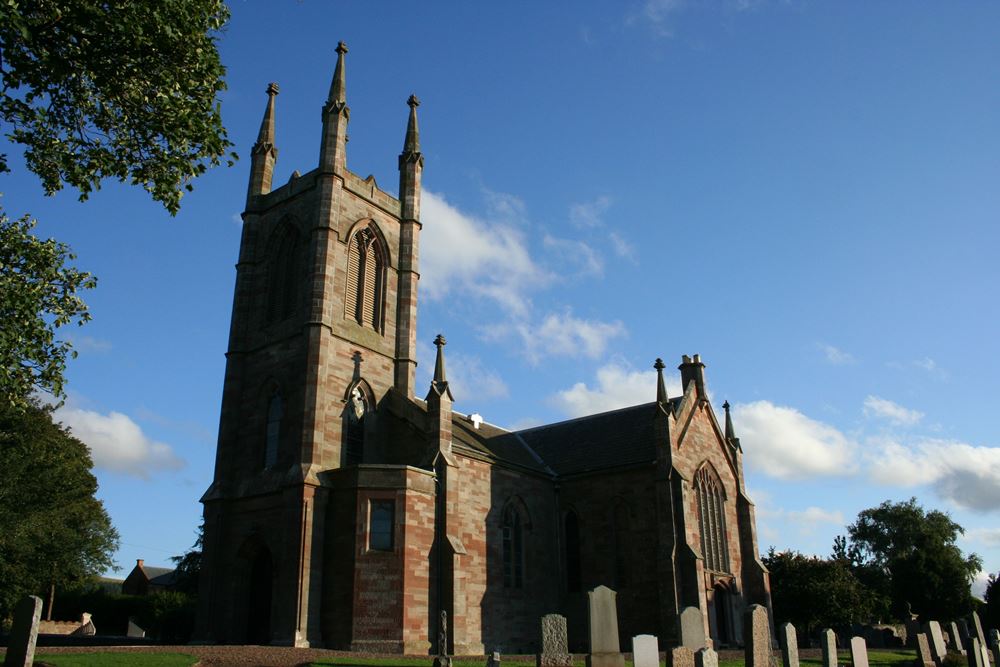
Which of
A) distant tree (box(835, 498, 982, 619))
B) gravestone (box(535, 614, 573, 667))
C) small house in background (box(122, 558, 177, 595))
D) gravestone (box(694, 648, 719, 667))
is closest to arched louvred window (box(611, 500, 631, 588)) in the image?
gravestone (box(535, 614, 573, 667))

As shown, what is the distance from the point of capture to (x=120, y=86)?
44.0ft

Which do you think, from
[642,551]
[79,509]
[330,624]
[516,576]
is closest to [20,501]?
[79,509]

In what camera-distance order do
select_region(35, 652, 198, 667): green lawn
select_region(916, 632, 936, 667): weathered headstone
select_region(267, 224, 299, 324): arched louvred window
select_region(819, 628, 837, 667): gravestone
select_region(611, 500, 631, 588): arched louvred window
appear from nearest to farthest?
select_region(35, 652, 198, 667): green lawn < select_region(819, 628, 837, 667): gravestone < select_region(916, 632, 936, 667): weathered headstone < select_region(611, 500, 631, 588): arched louvred window < select_region(267, 224, 299, 324): arched louvred window

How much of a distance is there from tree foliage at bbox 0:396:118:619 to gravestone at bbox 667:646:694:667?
94.1 ft

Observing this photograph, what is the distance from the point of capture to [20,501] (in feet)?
119

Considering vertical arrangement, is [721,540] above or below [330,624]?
above

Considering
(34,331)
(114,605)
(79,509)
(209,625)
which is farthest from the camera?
(114,605)

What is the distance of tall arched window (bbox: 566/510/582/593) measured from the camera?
35281 millimetres

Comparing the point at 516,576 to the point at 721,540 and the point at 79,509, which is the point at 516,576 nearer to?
the point at 721,540

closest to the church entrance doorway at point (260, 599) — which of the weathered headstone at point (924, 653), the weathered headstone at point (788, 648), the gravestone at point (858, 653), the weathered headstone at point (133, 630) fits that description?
the weathered headstone at point (788, 648)

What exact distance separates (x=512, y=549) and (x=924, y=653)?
1581 cm

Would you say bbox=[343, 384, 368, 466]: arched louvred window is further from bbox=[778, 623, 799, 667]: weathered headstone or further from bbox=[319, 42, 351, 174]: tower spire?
bbox=[778, 623, 799, 667]: weathered headstone

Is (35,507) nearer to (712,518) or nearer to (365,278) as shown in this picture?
(365,278)

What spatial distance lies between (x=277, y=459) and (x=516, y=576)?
11.4m
